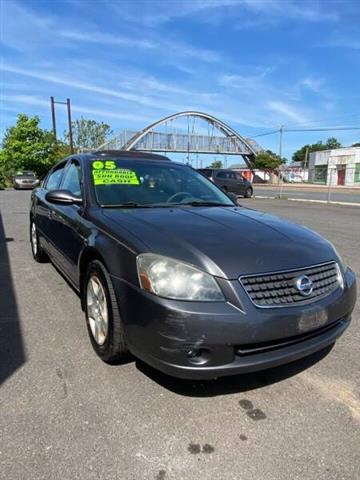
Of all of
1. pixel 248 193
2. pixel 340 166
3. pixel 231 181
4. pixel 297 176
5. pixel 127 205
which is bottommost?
pixel 248 193

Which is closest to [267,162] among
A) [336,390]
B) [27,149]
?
[27,149]

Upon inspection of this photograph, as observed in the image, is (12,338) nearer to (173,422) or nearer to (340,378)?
(173,422)

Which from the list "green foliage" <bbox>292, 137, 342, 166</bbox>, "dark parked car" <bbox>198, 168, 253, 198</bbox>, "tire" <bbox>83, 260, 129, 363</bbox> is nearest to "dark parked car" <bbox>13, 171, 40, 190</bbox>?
"dark parked car" <bbox>198, 168, 253, 198</bbox>

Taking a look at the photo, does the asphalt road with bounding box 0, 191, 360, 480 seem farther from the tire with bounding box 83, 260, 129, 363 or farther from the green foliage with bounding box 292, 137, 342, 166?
the green foliage with bounding box 292, 137, 342, 166

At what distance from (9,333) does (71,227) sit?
3.53 feet

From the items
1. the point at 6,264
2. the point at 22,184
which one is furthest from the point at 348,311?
the point at 22,184

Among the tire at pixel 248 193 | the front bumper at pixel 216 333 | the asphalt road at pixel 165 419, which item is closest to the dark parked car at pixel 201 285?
the front bumper at pixel 216 333

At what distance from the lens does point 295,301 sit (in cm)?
244

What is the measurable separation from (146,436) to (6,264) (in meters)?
4.53

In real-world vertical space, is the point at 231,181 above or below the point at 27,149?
below

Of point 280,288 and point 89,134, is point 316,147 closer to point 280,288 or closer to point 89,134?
point 89,134

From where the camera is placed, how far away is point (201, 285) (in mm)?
2330

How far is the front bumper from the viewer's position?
2.24 m

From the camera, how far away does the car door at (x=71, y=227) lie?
350 cm
